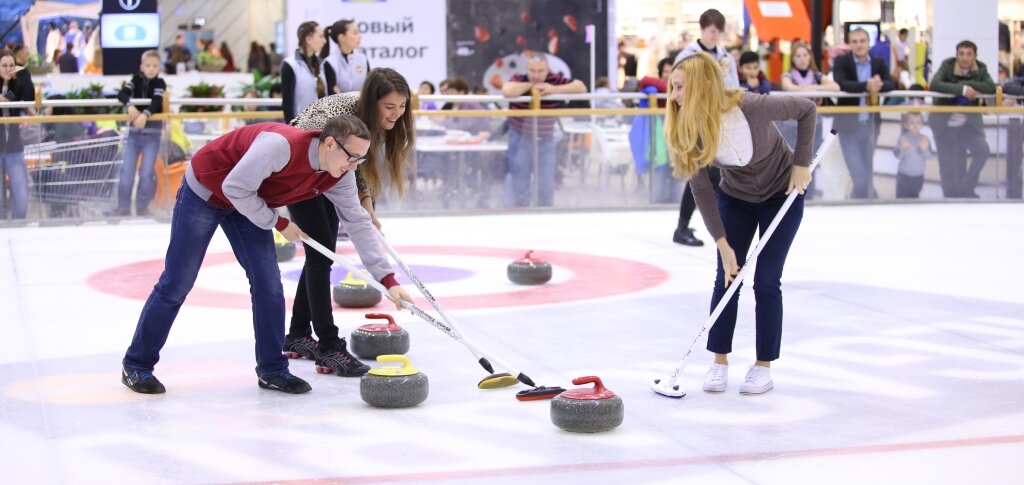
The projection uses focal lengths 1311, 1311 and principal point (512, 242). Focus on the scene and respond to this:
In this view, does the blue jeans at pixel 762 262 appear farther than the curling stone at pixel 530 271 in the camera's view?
No

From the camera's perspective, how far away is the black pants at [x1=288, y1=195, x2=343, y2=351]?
5598mm

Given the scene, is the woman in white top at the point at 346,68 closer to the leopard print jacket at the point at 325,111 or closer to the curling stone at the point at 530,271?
the curling stone at the point at 530,271

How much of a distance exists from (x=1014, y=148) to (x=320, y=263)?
9468 mm

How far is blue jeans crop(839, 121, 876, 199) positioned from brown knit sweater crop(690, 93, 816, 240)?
7907 mm

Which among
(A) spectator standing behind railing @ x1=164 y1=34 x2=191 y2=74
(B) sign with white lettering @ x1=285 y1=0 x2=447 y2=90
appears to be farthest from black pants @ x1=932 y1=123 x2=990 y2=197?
(A) spectator standing behind railing @ x1=164 y1=34 x2=191 y2=74

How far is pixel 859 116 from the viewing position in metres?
12.8

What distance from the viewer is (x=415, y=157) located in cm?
1204

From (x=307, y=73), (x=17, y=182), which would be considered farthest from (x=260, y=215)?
(x=17, y=182)

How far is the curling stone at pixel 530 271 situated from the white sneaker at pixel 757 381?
2827 millimetres

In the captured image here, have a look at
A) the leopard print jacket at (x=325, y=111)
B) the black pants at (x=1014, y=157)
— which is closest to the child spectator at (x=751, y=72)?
the black pants at (x=1014, y=157)

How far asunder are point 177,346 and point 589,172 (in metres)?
6.75

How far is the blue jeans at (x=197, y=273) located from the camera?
514 cm

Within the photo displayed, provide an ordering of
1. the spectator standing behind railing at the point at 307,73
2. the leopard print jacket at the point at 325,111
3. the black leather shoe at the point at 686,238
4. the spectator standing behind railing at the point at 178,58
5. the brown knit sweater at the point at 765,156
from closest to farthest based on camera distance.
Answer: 1. the brown knit sweater at the point at 765,156
2. the leopard print jacket at the point at 325,111
3. the spectator standing behind railing at the point at 307,73
4. the black leather shoe at the point at 686,238
5. the spectator standing behind railing at the point at 178,58

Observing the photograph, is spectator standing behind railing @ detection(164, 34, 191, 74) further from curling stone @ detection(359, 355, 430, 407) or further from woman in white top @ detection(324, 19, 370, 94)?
curling stone @ detection(359, 355, 430, 407)
